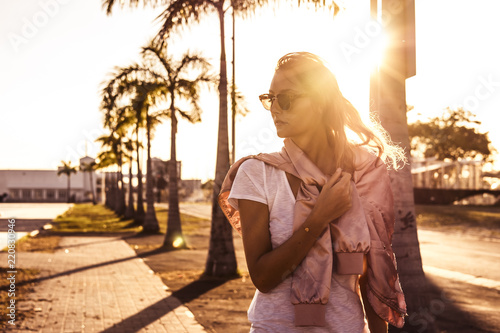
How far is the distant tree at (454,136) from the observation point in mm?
66000

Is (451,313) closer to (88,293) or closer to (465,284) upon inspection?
(465,284)

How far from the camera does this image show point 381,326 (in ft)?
7.16

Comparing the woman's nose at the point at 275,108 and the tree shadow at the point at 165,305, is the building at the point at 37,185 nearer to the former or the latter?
the tree shadow at the point at 165,305

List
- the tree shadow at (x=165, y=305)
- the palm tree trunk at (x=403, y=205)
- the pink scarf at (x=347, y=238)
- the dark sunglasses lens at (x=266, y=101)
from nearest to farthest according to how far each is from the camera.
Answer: the pink scarf at (x=347, y=238) < the dark sunglasses lens at (x=266, y=101) < the palm tree trunk at (x=403, y=205) < the tree shadow at (x=165, y=305)

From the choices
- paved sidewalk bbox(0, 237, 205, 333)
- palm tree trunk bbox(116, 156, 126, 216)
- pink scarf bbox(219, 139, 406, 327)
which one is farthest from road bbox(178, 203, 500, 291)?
palm tree trunk bbox(116, 156, 126, 216)

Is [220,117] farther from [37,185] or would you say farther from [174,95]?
[37,185]

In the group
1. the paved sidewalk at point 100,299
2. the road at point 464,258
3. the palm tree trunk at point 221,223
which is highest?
the palm tree trunk at point 221,223

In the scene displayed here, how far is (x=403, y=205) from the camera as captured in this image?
21.3ft

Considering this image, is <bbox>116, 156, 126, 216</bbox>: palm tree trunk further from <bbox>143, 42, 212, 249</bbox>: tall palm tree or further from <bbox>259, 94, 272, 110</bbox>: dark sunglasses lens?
<bbox>259, 94, 272, 110</bbox>: dark sunglasses lens

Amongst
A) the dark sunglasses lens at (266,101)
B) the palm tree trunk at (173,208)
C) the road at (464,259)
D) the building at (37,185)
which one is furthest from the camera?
the building at (37,185)

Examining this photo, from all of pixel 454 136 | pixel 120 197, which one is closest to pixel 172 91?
pixel 120 197

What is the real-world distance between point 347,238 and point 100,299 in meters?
8.66

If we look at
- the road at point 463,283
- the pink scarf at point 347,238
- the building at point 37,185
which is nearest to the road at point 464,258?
the road at point 463,283

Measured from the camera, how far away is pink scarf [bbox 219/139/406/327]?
74.8 inches
